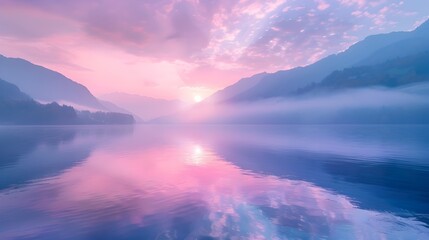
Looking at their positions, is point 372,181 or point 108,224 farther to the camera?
point 372,181

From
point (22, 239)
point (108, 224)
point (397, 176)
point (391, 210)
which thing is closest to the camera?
point (22, 239)

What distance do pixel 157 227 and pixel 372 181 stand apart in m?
31.6

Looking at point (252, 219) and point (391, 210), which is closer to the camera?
point (252, 219)

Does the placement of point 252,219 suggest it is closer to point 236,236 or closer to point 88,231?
point 236,236

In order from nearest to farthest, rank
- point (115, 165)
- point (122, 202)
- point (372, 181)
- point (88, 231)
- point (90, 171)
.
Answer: point (88, 231) → point (122, 202) → point (372, 181) → point (90, 171) → point (115, 165)

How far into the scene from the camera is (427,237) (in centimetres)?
1912

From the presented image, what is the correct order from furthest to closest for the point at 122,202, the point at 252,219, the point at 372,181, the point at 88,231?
the point at 372,181 < the point at 122,202 < the point at 252,219 < the point at 88,231

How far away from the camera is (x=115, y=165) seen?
50.4 metres

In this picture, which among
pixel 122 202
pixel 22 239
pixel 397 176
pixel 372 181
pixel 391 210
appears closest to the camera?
pixel 22 239

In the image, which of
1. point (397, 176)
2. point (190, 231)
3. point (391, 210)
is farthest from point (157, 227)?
point (397, 176)

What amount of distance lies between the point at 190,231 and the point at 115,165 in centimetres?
3506

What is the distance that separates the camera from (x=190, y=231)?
19828 mm

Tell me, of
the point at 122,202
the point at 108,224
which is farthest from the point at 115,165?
the point at 108,224

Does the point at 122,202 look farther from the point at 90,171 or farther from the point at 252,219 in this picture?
the point at 90,171
